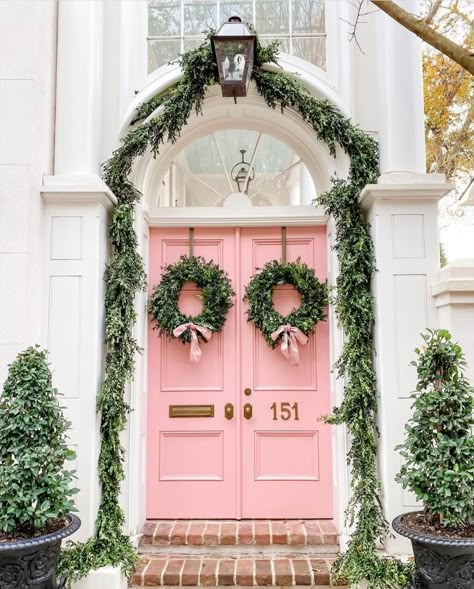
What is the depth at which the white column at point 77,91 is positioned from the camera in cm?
341

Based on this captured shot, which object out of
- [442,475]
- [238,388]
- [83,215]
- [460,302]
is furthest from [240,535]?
[83,215]

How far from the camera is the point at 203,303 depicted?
12.7 ft

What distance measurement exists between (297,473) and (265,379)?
0.79m

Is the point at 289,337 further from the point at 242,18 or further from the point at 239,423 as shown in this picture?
the point at 242,18

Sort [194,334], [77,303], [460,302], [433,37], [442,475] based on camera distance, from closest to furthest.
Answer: [433,37], [442,475], [460,302], [77,303], [194,334]

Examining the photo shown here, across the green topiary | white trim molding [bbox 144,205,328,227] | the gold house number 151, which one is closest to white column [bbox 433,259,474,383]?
the green topiary

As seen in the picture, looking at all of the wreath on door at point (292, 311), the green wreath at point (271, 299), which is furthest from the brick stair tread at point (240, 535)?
the green wreath at point (271, 299)

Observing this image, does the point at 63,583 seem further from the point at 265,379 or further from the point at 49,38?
the point at 49,38

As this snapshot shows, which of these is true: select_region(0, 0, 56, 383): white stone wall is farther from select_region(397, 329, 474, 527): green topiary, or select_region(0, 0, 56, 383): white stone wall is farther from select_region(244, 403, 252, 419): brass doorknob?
select_region(397, 329, 474, 527): green topiary

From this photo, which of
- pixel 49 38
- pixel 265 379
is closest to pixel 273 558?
pixel 265 379

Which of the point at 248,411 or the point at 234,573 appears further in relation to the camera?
the point at 248,411

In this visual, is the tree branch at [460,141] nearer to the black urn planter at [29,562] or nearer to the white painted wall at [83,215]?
the white painted wall at [83,215]

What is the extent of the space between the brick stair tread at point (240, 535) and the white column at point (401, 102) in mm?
2750

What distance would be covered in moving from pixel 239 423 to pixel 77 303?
1612mm
